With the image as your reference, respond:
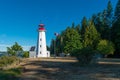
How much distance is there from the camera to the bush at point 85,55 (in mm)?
28875

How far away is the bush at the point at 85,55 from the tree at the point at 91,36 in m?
48.0

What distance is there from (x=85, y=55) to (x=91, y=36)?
166 ft

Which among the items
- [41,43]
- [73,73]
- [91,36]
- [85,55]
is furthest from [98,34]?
[73,73]

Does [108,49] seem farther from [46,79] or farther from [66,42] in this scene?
[46,79]

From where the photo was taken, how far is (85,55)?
29.0 m

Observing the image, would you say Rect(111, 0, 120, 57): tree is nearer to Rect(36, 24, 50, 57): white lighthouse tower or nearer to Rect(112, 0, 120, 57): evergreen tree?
Rect(112, 0, 120, 57): evergreen tree

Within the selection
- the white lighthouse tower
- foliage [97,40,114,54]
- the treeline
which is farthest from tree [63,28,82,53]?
foliage [97,40,114,54]

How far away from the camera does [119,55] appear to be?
72.7 meters

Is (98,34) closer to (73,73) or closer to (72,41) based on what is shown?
(72,41)

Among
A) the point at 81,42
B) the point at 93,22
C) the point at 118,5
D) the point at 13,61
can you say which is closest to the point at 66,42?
the point at 81,42

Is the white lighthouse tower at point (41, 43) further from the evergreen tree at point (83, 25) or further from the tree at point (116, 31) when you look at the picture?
the tree at point (116, 31)

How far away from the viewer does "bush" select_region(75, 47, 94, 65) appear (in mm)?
28875

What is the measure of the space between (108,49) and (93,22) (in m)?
15.9

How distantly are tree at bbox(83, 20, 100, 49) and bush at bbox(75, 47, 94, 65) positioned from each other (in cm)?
4801
